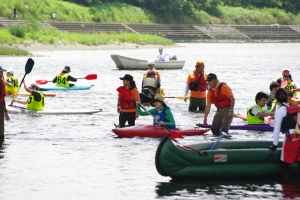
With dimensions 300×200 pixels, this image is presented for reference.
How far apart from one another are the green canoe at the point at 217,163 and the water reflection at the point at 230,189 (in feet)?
0.43

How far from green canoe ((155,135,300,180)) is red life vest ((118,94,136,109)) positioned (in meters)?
4.95

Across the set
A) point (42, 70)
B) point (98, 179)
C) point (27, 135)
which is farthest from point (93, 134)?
point (42, 70)

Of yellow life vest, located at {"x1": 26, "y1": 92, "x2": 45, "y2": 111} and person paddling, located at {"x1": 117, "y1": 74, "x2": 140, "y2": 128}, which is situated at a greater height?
person paddling, located at {"x1": 117, "y1": 74, "x2": 140, "y2": 128}

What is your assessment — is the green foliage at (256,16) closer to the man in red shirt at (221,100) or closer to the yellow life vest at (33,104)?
the yellow life vest at (33,104)

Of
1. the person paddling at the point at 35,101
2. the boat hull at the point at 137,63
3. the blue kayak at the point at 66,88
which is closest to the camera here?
the person paddling at the point at 35,101

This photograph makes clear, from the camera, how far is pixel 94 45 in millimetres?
85438

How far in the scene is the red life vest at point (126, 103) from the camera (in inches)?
763

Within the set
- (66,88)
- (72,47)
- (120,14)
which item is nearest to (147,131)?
(66,88)

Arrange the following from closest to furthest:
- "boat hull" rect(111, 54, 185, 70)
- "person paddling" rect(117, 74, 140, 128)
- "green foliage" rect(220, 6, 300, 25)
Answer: "person paddling" rect(117, 74, 140, 128) < "boat hull" rect(111, 54, 185, 70) < "green foliage" rect(220, 6, 300, 25)

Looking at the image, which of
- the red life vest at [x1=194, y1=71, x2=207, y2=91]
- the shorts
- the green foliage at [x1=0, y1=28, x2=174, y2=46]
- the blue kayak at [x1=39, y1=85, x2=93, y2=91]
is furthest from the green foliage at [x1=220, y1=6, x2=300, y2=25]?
the red life vest at [x1=194, y1=71, x2=207, y2=91]

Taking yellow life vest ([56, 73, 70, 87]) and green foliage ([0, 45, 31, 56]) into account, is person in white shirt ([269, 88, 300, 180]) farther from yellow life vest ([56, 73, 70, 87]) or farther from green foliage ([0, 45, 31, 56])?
green foliage ([0, 45, 31, 56])

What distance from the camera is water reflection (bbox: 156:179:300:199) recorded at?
13.8m

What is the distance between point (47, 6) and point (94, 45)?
49.2 feet

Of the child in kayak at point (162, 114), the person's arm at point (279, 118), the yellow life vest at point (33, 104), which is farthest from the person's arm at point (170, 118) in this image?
the yellow life vest at point (33, 104)
